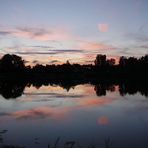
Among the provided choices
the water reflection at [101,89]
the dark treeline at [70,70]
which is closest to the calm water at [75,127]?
the water reflection at [101,89]

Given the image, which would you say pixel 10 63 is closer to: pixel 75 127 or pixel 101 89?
pixel 101 89

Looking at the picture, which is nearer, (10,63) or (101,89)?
(101,89)

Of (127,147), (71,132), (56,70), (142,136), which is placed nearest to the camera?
(127,147)

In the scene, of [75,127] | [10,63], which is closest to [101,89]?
[75,127]

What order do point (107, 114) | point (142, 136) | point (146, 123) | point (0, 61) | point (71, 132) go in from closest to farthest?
1. point (142, 136)
2. point (71, 132)
3. point (146, 123)
4. point (107, 114)
5. point (0, 61)

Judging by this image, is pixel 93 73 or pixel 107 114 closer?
pixel 107 114

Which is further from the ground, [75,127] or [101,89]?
[75,127]

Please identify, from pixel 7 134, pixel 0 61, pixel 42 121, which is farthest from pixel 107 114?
pixel 0 61

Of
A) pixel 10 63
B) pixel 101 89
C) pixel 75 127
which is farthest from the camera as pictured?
pixel 10 63

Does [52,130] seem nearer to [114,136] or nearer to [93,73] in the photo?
[114,136]

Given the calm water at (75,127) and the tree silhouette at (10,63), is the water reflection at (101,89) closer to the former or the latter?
the calm water at (75,127)

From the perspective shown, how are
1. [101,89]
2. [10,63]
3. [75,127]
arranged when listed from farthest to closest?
1. [10,63]
2. [101,89]
3. [75,127]

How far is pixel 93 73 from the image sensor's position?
129250 mm

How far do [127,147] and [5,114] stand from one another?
39.7 ft
